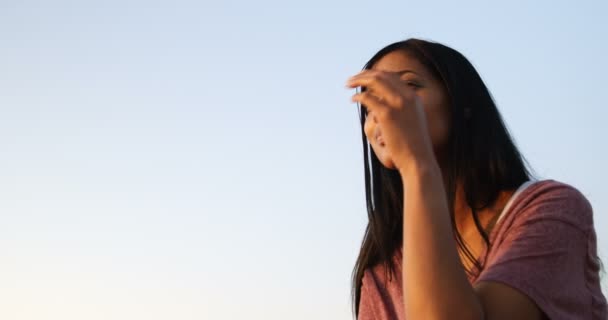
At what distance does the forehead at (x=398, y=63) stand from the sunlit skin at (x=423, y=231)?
873 mm

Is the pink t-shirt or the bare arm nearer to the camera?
the bare arm

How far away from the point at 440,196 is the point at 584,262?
84 centimetres

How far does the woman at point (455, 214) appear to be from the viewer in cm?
359

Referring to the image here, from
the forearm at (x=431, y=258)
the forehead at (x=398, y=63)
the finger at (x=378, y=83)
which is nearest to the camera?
the forearm at (x=431, y=258)

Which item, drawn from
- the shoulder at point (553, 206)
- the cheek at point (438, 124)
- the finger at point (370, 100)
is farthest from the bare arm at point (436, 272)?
the cheek at point (438, 124)

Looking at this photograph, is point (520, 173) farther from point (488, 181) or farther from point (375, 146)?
point (375, 146)

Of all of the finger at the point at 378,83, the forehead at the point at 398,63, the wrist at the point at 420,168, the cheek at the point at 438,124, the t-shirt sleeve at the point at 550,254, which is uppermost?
the forehead at the point at 398,63

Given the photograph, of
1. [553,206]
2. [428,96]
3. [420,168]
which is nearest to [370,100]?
[420,168]

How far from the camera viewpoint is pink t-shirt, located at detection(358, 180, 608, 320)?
377 centimetres

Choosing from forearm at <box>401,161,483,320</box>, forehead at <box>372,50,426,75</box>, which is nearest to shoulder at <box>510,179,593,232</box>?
forearm at <box>401,161,483,320</box>

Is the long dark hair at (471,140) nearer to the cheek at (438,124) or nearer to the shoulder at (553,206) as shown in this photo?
the cheek at (438,124)

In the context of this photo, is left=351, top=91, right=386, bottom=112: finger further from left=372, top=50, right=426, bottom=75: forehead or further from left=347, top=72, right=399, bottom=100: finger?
left=372, top=50, right=426, bottom=75: forehead

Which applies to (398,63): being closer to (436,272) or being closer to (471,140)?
(471,140)

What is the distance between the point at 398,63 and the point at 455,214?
2.69 ft
